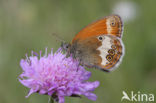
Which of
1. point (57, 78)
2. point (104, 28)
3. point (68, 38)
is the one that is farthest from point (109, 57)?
point (68, 38)

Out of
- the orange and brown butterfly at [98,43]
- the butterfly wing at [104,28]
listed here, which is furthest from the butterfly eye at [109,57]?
the butterfly wing at [104,28]

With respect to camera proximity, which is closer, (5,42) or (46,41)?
(5,42)

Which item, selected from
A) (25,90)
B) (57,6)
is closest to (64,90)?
(25,90)

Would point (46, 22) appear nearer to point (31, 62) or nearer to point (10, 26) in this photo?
point (10, 26)

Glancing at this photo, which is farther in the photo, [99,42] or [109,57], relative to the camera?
[99,42]

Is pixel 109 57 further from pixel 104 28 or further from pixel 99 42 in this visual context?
pixel 104 28

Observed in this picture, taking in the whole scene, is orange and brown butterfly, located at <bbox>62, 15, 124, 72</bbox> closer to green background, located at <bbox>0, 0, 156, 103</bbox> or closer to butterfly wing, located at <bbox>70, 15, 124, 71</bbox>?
butterfly wing, located at <bbox>70, 15, 124, 71</bbox>
